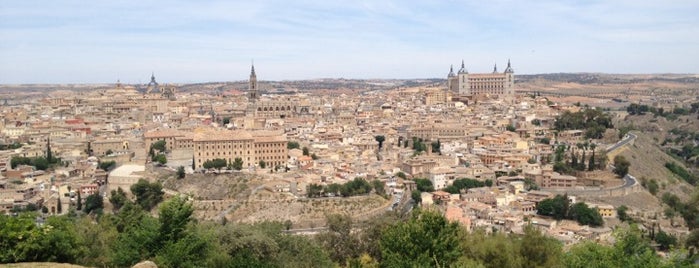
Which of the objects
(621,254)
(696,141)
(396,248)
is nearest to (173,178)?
(396,248)

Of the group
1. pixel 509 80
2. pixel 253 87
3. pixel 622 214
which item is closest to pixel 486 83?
pixel 509 80

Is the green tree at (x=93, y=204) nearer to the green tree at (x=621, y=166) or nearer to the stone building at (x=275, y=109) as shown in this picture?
the green tree at (x=621, y=166)

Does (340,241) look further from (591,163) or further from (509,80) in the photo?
(509,80)

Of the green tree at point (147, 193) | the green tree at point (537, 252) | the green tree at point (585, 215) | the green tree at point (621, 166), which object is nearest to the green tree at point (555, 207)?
the green tree at point (585, 215)

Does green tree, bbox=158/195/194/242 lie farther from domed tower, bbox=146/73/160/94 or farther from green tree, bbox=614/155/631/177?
domed tower, bbox=146/73/160/94

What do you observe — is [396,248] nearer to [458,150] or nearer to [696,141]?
[458,150]

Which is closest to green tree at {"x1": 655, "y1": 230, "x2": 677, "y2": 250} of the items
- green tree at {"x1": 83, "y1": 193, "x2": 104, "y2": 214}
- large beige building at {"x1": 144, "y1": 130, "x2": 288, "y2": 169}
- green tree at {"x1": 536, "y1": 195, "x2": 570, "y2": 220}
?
green tree at {"x1": 536, "y1": 195, "x2": 570, "y2": 220}
